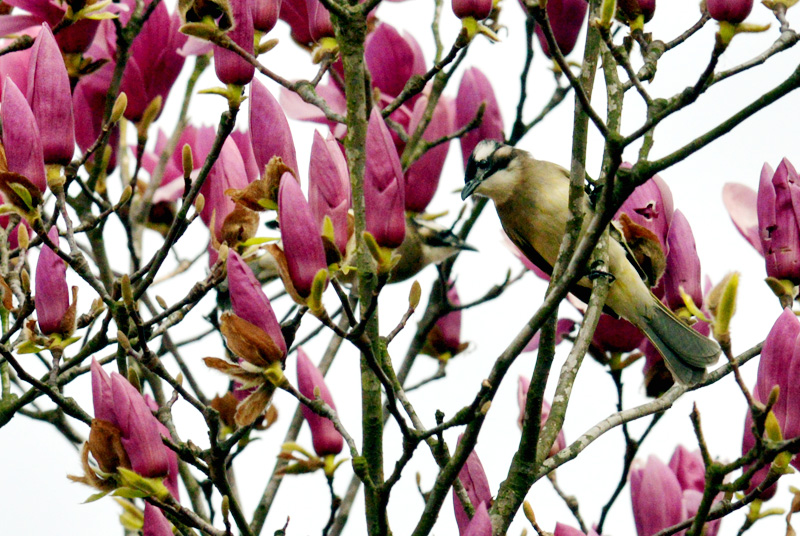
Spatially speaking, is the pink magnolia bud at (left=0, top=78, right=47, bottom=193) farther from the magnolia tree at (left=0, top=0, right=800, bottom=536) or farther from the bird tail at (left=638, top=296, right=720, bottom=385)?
the bird tail at (left=638, top=296, right=720, bottom=385)

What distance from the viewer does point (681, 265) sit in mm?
1858

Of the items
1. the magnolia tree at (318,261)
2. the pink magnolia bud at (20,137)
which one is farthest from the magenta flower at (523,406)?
the pink magnolia bud at (20,137)

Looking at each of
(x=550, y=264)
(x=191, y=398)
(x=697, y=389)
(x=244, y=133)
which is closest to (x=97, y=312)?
(x=191, y=398)

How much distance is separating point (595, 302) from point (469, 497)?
46 cm

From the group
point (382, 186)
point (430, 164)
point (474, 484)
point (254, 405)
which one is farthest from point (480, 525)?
point (430, 164)

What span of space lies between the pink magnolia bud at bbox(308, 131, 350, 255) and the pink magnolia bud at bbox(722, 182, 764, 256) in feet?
3.19

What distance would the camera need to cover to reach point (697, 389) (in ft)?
5.92

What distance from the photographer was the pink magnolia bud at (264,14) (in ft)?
5.08

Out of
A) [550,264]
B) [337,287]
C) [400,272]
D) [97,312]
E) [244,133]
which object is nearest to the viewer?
[337,287]

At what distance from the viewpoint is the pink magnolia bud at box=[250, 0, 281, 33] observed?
155cm

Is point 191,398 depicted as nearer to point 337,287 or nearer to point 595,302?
point 337,287

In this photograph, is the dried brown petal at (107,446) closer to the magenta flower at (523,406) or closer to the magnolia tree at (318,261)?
the magnolia tree at (318,261)

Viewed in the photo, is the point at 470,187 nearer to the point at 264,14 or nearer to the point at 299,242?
the point at 264,14

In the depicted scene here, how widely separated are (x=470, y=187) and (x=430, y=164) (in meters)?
0.26
